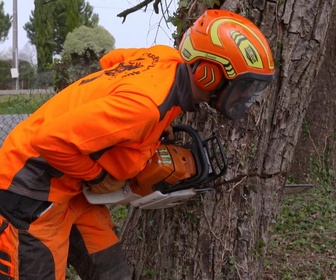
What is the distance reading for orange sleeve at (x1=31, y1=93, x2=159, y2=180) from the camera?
8.99 feet

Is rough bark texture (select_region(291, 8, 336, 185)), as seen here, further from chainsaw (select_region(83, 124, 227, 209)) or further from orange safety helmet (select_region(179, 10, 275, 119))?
orange safety helmet (select_region(179, 10, 275, 119))

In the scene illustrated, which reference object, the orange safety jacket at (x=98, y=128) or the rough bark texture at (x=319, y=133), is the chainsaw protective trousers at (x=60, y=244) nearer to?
the orange safety jacket at (x=98, y=128)

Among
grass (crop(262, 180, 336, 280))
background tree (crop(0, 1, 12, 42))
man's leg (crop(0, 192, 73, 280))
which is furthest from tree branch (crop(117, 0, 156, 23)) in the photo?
background tree (crop(0, 1, 12, 42))

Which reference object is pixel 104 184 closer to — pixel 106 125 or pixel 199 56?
pixel 106 125

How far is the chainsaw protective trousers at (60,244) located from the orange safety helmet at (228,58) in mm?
980

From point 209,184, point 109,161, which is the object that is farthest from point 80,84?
point 209,184

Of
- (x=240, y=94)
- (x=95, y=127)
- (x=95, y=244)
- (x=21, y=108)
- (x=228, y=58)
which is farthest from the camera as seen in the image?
(x=21, y=108)

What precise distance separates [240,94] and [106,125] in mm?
704

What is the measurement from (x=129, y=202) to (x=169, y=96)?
0.77m

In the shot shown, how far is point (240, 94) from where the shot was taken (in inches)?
120

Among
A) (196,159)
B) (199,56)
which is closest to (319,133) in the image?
(196,159)

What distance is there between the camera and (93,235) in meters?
3.53

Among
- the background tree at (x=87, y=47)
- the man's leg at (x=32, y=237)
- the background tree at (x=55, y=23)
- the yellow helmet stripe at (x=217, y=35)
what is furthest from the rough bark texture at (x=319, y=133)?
the background tree at (x=55, y=23)

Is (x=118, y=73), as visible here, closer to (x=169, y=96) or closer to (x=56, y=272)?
(x=169, y=96)
